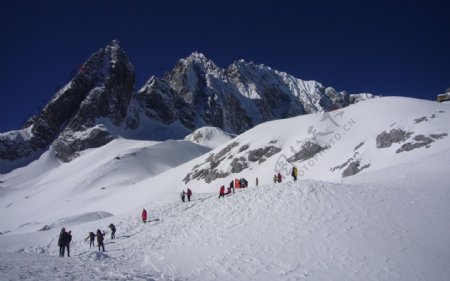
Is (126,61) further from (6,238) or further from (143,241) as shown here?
(143,241)

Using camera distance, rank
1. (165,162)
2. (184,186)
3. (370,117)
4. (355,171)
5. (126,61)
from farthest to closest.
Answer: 1. (126,61)
2. (165,162)
3. (184,186)
4. (370,117)
5. (355,171)

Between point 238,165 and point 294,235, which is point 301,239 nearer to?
point 294,235

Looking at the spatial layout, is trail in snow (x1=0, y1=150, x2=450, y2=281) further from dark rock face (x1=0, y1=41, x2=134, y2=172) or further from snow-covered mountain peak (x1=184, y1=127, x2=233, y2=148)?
dark rock face (x1=0, y1=41, x2=134, y2=172)

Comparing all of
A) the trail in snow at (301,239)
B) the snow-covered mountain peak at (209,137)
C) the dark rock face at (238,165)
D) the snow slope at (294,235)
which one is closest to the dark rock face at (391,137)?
the snow slope at (294,235)

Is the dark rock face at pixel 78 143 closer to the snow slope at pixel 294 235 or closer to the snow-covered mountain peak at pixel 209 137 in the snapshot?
the snow-covered mountain peak at pixel 209 137

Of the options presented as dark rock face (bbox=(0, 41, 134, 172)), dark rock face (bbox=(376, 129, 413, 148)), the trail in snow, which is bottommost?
the trail in snow

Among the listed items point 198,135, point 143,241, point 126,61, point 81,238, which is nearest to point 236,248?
point 143,241

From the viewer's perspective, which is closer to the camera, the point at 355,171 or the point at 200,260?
the point at 200,260

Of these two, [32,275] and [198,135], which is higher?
[198,135]

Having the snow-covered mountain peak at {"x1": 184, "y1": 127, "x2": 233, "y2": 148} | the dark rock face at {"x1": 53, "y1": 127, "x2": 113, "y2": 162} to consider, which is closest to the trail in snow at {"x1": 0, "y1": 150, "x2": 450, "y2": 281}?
the snow-covered mountain peak at {"x1": 184, "y1": 127, "x2": 233, "y2": 148}

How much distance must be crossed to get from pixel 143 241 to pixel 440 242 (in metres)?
17.0

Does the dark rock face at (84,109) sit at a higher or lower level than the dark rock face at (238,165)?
higher

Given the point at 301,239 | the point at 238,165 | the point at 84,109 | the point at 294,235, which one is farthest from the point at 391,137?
the point at 84,109

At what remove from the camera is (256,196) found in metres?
22.7
